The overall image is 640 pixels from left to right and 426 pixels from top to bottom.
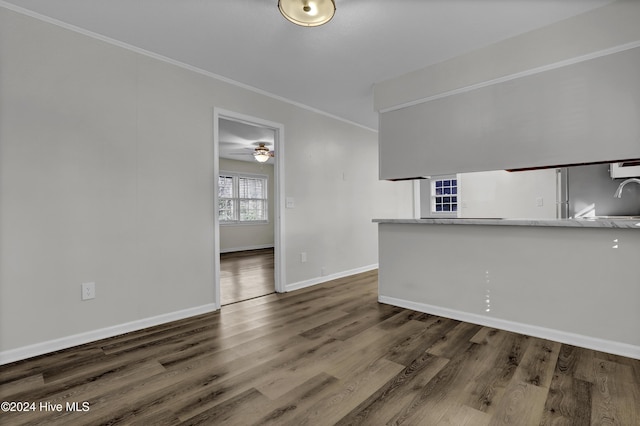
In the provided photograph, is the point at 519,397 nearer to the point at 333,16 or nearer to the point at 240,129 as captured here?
the point at 333,16

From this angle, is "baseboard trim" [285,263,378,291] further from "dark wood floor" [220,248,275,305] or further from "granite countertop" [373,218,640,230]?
"granite countertop" [373,218,640,230]

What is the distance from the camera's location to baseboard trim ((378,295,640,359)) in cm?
220

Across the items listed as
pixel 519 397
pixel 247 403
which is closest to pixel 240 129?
pixel 247 403

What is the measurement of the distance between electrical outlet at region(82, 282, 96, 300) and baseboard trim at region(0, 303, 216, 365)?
28 cm

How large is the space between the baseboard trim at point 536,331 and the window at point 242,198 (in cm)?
597

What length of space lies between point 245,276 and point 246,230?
11.9ft

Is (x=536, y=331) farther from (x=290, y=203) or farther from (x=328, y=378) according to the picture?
(x=290, y=203)

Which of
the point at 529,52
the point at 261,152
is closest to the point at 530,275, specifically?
the point at 529,52

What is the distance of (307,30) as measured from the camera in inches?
100

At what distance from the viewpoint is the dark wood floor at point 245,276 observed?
13.0ft

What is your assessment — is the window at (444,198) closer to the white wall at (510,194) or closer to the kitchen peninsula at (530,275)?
the white wall at (510,194)

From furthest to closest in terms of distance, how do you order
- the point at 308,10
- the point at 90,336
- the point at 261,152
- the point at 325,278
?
1. the point at 261,152
2. the point at 325,278
3. the point at 90,336
4. the point at 308,10

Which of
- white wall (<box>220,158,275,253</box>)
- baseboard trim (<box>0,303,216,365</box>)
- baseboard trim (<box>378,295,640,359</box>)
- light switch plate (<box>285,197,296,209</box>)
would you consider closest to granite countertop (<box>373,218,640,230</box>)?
baseboard trim (<box>378,295,640,359</box>)

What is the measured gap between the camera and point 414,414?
5.17 feet
